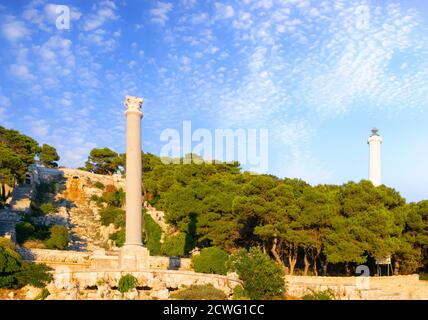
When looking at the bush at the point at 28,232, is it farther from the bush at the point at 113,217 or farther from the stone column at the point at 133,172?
the stone column at the point at 133,172

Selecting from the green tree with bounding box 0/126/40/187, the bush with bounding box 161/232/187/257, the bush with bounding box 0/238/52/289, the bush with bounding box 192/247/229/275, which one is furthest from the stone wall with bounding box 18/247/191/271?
the green tree with bounding box 0/126/40/187

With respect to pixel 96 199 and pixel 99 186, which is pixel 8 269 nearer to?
pixel 96 199

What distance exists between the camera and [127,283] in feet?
75.5

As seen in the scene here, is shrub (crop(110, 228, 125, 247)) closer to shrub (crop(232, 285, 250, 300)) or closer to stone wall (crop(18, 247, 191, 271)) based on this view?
stone wall (crop(18, 247, 191, 271))

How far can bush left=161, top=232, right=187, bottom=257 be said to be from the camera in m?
38.0

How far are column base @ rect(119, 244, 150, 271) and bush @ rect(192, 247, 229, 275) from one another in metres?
6.52

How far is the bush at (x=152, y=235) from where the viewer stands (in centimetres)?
4041

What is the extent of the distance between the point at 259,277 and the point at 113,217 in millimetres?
26277

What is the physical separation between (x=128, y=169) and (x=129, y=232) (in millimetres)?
3389

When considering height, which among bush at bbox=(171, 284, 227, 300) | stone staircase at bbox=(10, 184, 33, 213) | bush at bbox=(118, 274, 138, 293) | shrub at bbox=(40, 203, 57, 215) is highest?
stone staircase at bbox=(10, 184, 33, 213)

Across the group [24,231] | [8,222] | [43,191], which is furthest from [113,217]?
[43,191]

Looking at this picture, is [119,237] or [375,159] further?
[375,159]
